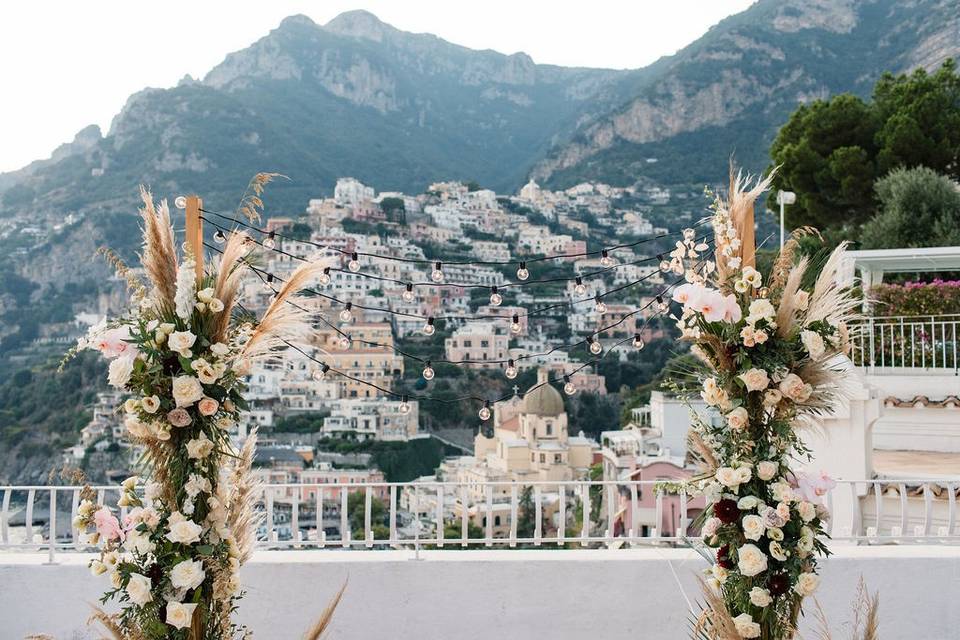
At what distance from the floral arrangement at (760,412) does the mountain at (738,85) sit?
214 ft

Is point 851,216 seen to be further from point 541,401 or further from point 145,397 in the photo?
point 541,401

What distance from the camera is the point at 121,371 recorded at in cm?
223

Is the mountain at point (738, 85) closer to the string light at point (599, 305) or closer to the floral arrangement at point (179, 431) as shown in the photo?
the string light at point (599, 305)

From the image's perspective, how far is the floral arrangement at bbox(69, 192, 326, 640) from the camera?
2219 mm

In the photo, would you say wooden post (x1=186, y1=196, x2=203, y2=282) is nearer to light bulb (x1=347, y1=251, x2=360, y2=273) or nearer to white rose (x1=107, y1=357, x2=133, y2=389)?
white rose (x1=107, y1=357, x2=133, y2=389)

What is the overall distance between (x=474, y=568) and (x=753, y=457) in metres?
1.25

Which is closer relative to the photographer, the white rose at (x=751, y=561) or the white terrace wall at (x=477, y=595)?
the white rose at (x=751, y=561)

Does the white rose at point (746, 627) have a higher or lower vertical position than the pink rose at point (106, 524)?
lower

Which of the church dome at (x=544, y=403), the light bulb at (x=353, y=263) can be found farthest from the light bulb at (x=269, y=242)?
the church dome at (x=544, y=403)

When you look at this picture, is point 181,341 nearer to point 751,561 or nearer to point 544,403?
point 751,561

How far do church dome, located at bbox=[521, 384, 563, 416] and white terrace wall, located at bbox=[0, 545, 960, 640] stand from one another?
3176cm

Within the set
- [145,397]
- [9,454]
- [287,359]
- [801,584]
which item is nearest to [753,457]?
[801,584]

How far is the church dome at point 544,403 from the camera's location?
35134mm

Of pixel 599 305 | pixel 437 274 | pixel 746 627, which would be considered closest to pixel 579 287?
pixel 599 305
